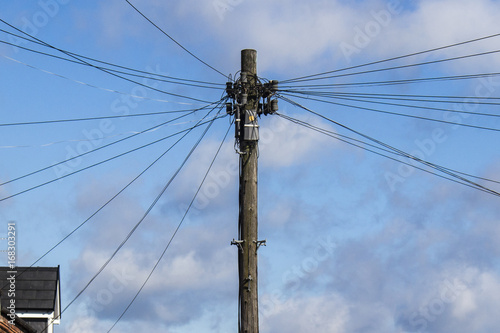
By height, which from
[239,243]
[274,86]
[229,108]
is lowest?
[239,243]

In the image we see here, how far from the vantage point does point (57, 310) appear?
92.0 ft

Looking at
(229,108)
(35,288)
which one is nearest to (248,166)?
(229,108)

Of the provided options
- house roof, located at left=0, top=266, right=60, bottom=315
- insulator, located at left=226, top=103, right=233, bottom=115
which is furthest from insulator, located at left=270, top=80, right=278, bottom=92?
house roof, located at left=0, top=266, right=60, bottom=315

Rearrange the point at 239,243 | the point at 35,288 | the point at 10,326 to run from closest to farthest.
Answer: the point at 239,243 < the point at 10,326 < the point at 35,288

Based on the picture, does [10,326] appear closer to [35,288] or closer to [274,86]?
[35,288]

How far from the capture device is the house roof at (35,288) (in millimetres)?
26977

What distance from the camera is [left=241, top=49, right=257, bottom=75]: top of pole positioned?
16844mm

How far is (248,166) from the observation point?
16.4m

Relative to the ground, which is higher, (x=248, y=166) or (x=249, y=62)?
(x=249, y=62)

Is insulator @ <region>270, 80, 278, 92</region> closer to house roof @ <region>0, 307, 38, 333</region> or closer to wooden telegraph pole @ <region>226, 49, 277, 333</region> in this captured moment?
wooden telegraph pole @ <region>226, 49, 277, 333</region>

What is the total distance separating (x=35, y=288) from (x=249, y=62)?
13.7 meters

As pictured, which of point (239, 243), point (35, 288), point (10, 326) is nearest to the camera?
point (239, 243)

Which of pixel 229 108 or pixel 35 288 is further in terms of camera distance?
pixel 35 288

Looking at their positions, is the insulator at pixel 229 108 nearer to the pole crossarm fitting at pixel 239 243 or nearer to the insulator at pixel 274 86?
the insulator at pixel 274 86
